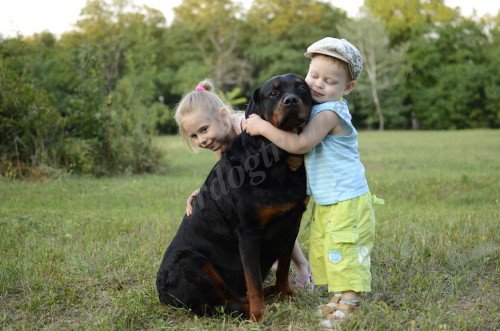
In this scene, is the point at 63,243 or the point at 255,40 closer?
the point at 63,243

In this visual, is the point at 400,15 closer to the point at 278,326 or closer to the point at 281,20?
the point at 281,20

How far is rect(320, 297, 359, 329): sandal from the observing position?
11.3 ft

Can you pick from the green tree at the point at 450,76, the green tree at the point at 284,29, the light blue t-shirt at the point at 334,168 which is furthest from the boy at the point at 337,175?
the green tree at the point at 450,76

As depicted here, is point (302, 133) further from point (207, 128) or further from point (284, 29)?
point (284, 29)

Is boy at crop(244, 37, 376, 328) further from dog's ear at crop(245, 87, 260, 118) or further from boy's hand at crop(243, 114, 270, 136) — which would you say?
dog's ear at crop(245, 87, 260, 118)

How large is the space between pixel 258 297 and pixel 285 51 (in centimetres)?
4461

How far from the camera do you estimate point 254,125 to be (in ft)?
11.6

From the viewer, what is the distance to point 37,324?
12.2ft

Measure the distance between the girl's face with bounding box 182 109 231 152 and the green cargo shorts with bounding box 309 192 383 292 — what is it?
130cm

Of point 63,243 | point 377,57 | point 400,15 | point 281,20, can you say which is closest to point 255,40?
point 281,20

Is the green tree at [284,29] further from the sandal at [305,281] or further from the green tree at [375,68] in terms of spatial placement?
the sandal at [305,281]

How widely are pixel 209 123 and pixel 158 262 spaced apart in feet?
4.78

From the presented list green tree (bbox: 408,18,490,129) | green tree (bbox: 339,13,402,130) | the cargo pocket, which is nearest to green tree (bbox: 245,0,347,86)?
green tree (bbox: 339,13,402,130)

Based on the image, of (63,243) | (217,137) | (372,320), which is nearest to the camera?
(372,320)
